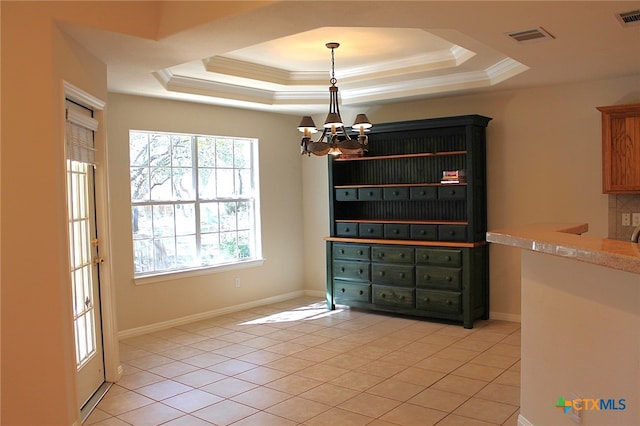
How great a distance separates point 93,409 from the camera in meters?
3.53

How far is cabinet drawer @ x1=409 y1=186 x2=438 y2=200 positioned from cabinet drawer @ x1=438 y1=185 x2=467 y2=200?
6 cm

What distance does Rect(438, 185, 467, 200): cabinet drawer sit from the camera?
545 cm

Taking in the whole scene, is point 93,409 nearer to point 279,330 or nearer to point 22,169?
point 22,169

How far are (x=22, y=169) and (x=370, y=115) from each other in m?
4.28

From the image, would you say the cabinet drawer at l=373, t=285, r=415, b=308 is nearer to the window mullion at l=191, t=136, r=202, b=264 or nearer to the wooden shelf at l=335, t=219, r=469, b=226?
the wooden shelf at l=335, t=219, r=469, b=226

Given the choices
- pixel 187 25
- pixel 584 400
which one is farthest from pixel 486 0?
pixel 584 400

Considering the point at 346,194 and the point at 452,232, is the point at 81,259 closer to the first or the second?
the point at 346,194

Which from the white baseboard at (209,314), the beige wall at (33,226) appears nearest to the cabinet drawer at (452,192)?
the white baseboard at (209,314)

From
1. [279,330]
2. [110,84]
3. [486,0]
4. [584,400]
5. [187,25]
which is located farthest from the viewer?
[279,330]

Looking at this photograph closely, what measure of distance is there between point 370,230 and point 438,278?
100 centimetres

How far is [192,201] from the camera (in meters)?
5.95

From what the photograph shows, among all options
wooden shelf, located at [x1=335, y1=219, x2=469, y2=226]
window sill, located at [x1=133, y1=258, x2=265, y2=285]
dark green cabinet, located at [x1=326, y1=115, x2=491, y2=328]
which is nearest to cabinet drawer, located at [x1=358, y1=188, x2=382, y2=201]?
dark green cabinet, located at [x1=326, y1=115, x2=491, y2=328]

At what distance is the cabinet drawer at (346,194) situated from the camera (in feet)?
20.4

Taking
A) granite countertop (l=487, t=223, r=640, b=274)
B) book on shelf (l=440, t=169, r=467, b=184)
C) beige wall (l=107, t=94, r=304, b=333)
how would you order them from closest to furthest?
granite countertop (l=487, t=223, r=640, b=274), beige wall (l=107, t=94, r=304, b=333), book on shelf (l=440, t=169, r=467, b=184)
